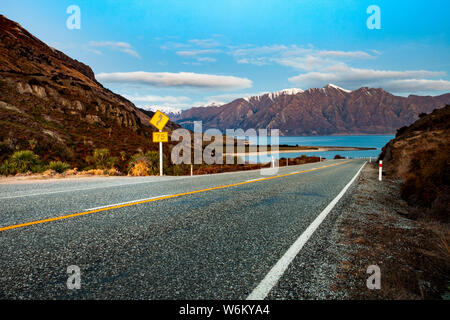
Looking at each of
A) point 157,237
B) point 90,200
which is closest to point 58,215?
point 90,200

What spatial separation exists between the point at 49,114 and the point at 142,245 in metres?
39.2

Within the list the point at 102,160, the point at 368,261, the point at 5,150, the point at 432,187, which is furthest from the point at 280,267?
the point at 5,150

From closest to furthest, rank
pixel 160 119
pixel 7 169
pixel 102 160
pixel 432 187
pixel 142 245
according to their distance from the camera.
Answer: pixel 142 245 → pixel 432 187 → pixel 7 169 → pixel 160 119 → pixel 102 160

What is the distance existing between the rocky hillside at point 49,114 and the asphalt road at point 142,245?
674 inches

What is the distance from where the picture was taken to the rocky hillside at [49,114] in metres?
21.1

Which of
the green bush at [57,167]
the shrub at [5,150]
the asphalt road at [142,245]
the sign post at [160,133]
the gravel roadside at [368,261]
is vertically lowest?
the gravel roadside at [368,261]

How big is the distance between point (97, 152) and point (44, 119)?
18702mm

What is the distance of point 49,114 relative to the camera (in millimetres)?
34500

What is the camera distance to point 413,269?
304 cm

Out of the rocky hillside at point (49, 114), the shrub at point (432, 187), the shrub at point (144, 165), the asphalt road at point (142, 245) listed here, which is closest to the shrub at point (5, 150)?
the rocky hillside at point (49, 114)

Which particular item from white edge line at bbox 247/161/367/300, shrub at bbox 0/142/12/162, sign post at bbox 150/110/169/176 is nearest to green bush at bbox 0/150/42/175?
shrub at bbox 0/142/12/162

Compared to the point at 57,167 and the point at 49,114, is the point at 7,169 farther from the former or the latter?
the point at 49,114

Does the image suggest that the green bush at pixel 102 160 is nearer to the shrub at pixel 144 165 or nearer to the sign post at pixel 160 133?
the shrub at pixel 144 165

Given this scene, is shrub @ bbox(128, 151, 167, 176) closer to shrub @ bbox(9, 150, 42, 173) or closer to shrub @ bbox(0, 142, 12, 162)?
shrub @ bbox(9, 150, 42, 173)
